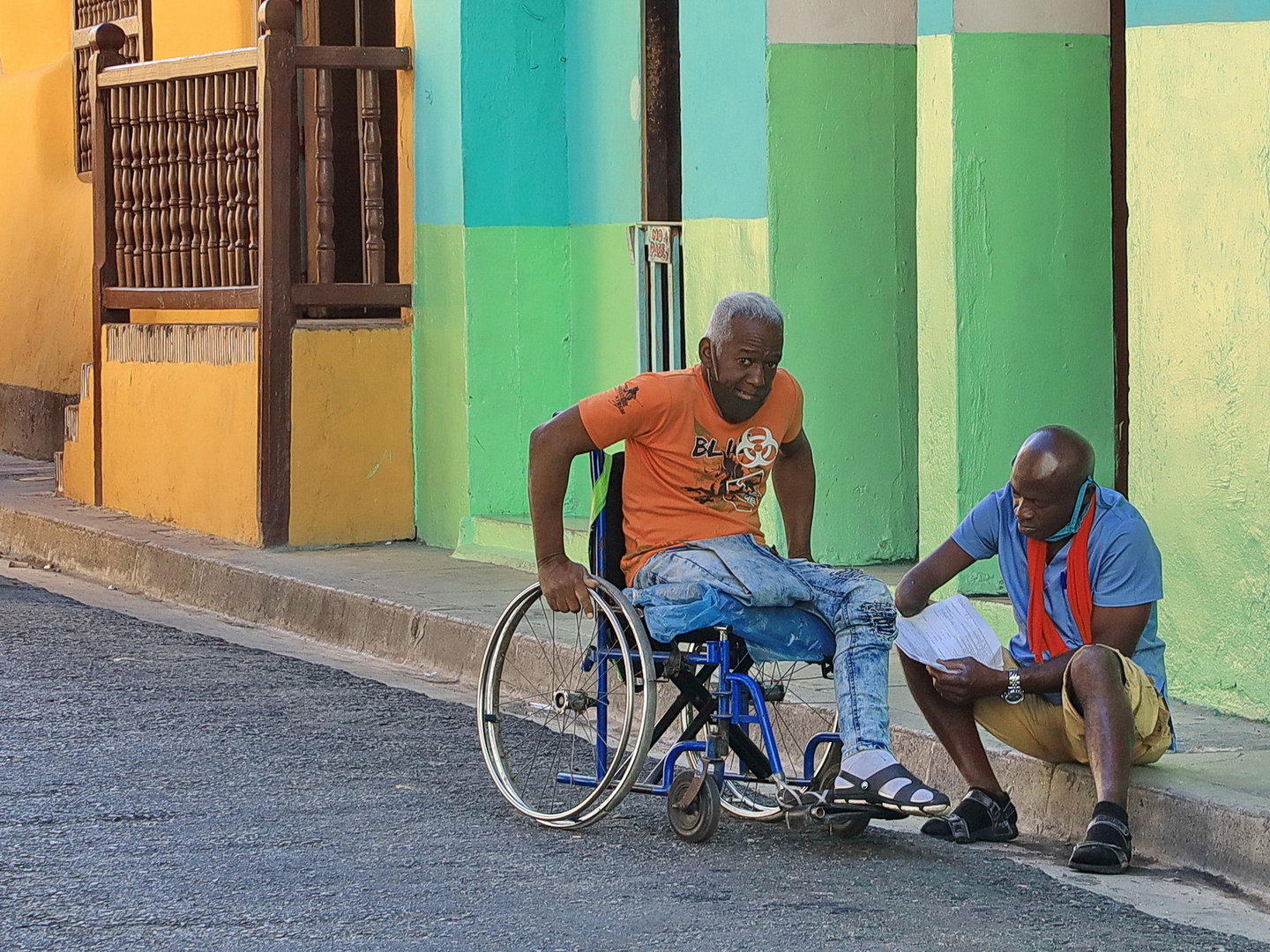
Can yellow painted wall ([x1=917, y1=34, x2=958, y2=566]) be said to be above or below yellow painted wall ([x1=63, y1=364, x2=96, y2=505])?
above

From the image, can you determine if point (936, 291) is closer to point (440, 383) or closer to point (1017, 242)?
point (1017, 242)

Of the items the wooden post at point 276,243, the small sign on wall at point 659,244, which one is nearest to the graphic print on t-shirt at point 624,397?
the small sign on wall at point 659,244

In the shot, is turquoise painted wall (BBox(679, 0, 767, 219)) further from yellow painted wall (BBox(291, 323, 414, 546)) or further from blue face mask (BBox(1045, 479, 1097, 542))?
blue face mask (BBox(1045, 479, 1097, 542))

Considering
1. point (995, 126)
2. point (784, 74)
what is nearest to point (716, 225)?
point (784, 74)

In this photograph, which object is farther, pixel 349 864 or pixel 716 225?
Result: pixel 716 225

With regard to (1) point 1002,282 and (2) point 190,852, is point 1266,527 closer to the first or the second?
(1) point 1002,282

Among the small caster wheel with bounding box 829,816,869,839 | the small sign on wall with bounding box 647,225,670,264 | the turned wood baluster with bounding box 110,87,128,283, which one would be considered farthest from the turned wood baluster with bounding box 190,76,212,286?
the small caster wheel with bounding box 829,816,869,839

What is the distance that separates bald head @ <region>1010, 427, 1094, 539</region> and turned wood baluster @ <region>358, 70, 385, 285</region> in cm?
629

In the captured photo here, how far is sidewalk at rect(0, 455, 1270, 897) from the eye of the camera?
227 inches

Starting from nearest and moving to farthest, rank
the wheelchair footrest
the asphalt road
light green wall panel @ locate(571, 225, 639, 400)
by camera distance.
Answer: the asphalt road
the wheelchair footrest
light green wall panel @ locate(571, 225, 639, 400)

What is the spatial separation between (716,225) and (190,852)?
4.64 meters

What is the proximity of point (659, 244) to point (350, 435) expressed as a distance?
203 cm

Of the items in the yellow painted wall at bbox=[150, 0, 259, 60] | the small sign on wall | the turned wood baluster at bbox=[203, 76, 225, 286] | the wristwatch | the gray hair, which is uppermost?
the yellow painted wall at bbox=[150, 0, 259, 60]

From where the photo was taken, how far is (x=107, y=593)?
11.5 meters
